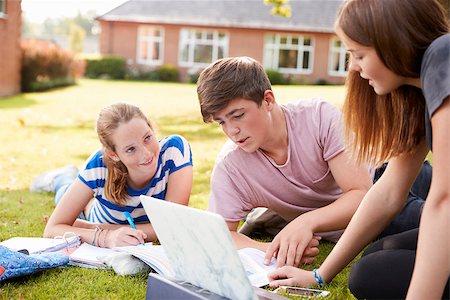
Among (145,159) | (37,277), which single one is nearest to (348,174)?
(145,159)

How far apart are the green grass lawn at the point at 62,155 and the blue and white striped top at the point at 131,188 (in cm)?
56

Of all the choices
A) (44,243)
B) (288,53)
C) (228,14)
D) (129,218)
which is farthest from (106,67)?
(44,243)

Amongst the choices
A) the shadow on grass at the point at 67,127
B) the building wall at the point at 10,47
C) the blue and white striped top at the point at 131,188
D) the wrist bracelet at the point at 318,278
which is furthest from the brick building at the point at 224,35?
the wrist bracelet at the point at 318,278

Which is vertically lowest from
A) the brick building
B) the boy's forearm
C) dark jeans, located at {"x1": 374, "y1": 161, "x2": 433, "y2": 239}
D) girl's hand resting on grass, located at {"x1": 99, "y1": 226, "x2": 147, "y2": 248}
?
girl's hand resting on grass, located at {"x1": 99, "y1": 226, "x2": 147, "y2": 248}

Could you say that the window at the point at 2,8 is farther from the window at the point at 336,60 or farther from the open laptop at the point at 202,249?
the open laptop at the point at 202,249

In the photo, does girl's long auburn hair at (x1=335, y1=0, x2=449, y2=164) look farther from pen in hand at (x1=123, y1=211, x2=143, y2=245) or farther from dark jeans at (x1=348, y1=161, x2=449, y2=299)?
pen in hand at (x1=123, y1=211, x2=143, y2=245)

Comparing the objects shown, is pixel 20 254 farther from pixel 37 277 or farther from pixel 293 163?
pixel 293 163

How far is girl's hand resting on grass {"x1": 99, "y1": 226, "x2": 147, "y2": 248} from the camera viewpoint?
3.67 m

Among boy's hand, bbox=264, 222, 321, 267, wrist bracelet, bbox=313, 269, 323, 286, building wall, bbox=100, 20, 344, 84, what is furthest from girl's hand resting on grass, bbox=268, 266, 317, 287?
building wall, bbox=100, 20, 344, 84

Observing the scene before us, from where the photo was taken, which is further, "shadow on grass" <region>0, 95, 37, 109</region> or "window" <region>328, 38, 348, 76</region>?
"window" <region>328, 38, 348, 76</region>

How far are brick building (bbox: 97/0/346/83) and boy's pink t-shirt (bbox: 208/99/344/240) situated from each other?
27369mm

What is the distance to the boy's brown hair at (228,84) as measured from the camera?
3.30 m

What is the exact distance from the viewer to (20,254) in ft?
10.5

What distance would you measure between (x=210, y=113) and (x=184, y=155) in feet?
2.78
